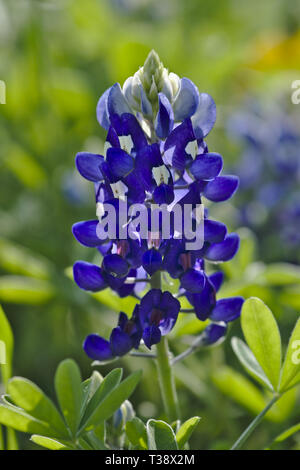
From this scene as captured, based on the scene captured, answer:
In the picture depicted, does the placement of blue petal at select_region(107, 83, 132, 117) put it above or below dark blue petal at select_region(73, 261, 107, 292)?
above

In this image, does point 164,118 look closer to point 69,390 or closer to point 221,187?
point 221,187

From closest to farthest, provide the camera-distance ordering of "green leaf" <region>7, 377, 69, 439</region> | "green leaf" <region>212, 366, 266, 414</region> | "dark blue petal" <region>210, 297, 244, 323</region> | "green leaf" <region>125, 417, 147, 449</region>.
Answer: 1. "green leaf" <region>7, 377, 69, 439</region>
2. "green leaf" <region>125, 417, 147, 449</region>
3. "dark blue petal" <region>210, 297, 244, 323</region>
4. "green leaf" <region>212, 366, 266, 414</region>

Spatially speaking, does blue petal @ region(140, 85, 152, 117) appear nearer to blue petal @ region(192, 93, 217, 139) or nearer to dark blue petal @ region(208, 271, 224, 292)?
blue petal @ region(192, 93, 217, 139)

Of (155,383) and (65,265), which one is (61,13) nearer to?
(65,265)

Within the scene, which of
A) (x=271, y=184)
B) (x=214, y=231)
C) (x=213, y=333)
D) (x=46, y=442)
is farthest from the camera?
(x=271, y=184)

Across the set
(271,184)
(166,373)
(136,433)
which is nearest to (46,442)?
(136,433)

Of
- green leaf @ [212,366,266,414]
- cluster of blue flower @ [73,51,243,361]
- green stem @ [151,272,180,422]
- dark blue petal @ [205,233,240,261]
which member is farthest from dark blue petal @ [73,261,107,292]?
green leaf @ [212,366,266,414]

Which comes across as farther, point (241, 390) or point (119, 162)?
point (241, 390)
